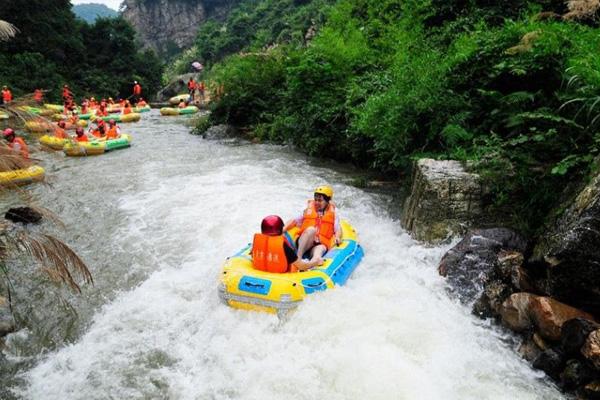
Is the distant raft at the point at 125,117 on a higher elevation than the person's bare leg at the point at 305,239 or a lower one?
lower

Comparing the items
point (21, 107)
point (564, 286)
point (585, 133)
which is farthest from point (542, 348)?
point (21, 107)

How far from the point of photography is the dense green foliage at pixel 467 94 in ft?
18.9

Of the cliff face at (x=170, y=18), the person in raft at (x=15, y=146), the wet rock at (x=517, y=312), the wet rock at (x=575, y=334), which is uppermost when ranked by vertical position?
the cliff face at (x=170, y=18)

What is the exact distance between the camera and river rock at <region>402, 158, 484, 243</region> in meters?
6.26

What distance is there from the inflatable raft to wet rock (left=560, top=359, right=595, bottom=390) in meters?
2.43

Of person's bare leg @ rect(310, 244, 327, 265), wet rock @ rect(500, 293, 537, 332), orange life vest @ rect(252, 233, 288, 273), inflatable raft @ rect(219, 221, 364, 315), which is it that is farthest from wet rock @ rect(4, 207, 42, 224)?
wet rock @ rect(500, 293, 537, 332)

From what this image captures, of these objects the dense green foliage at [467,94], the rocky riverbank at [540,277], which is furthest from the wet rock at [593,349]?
the dense green foliage at [467,94]

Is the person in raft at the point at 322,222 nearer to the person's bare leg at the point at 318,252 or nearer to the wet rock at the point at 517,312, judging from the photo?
the person's bare leg at the point at 318,252

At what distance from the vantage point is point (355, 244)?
21.3 feet

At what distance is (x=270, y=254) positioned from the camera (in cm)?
548

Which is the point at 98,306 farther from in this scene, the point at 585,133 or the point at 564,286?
the point at 585,133

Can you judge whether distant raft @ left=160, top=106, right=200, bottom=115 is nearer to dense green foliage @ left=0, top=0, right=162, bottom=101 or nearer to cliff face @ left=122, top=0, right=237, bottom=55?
dense green foliage @ left=0, top=0, right=162, bottom=101

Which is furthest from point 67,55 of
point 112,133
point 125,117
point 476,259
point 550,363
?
point 550,363

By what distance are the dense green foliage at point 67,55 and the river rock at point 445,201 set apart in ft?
86.0
